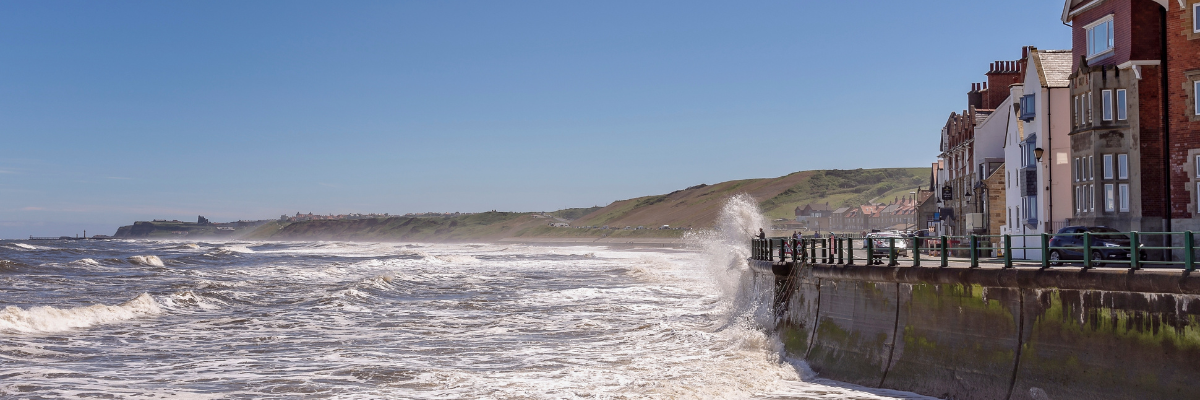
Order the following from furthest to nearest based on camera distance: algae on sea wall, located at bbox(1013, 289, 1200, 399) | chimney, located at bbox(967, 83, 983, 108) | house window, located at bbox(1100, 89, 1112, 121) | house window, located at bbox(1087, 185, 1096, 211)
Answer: chimney, located at bbox(967, 83, 983, 108) < house window, located at bbox(1087, 185, 1096, 211) < house window, located at bbox(1100, 89, 1112, 121) < algae on sea wall, located at bbox(1013, 289, 1200, 399)

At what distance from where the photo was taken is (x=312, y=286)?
42.1 metres

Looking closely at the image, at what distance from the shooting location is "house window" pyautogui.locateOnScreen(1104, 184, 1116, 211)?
24.3 meters

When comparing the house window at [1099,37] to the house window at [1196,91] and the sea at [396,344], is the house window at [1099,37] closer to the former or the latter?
the house window at [1196,91]

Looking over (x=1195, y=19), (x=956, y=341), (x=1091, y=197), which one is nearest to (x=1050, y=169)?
(x=1091, y=197)

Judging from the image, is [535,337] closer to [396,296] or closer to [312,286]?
[396,296]

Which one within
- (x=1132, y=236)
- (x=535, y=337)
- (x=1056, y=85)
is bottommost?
(x=535, y=337)

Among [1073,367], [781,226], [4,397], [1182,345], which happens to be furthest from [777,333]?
[781,226]

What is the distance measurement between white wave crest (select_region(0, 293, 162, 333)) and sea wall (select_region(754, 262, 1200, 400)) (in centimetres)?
1997

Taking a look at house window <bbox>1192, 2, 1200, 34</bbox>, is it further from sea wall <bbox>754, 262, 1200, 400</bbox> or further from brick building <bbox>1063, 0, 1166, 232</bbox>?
sea wall <bbox>754, 262, 1200, 400</bbox>

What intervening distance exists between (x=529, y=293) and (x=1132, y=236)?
28.4m

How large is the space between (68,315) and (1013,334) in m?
24.9

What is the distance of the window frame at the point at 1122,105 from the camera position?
2303 centimetres

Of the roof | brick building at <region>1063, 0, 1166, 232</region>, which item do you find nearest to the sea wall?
brick building at <region>1063, 0, 1166, 232</region>

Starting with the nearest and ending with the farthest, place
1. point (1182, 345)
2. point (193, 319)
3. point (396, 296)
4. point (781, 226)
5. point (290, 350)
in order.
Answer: point (1182, 345) → point (290, 350) → point (193, 319) → point (396, 296) → point (781, 226)
